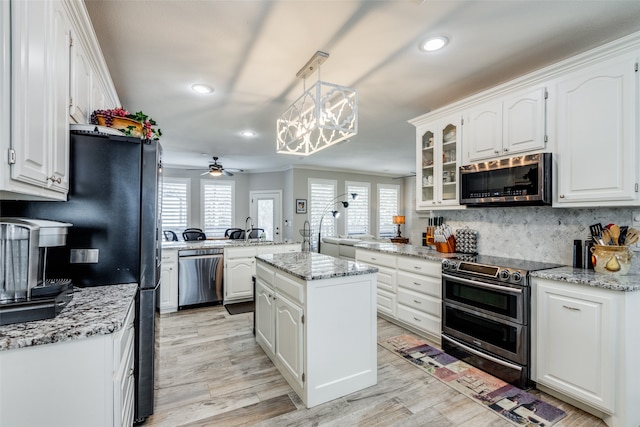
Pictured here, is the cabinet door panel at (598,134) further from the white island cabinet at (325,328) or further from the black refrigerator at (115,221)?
the black refrigerator at (115,221)

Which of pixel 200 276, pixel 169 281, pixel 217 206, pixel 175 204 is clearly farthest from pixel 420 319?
pixel 175 204

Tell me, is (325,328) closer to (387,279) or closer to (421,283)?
(421,283)

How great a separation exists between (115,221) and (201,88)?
5.75ft

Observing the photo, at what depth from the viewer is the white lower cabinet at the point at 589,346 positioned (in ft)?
5.91

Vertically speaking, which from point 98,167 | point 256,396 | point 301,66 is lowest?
point 256,396

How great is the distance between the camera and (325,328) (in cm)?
207

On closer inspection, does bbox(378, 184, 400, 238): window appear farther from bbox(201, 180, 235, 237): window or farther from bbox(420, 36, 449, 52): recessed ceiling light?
bbox(420, 36, 449, 52): recessed ceiling light

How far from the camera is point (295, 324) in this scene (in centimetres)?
214

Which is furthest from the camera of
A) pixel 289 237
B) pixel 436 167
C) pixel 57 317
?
pixel 289 237

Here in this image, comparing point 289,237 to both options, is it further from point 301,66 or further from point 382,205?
point 301,66

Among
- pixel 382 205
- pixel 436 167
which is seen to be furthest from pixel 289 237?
pixel 436 167

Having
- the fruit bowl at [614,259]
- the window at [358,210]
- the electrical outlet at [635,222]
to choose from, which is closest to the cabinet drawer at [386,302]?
the fruit bowl at [614,259]

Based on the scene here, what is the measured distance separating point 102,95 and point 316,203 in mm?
5616

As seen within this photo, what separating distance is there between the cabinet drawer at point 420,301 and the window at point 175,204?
627cm
